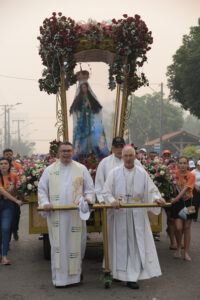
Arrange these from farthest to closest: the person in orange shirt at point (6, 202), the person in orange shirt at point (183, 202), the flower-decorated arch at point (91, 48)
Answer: the flower-decorated arch at point (91, 48), the person in orange shirt at point (183, 202), the person in orange shirt at point (6, 202)

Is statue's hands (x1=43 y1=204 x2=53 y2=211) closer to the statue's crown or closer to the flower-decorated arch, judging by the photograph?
the flower-decorated arch

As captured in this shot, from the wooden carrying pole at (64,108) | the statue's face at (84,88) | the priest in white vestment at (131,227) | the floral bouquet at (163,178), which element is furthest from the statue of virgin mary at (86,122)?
the priest in white vestment at (131,227)

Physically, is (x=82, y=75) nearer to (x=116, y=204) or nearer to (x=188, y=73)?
(x=116, y=204)

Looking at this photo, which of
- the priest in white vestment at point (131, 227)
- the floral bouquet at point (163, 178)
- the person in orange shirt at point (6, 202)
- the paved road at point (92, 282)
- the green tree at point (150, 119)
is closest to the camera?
the paved road at point (92, 282)

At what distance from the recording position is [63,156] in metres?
6.27

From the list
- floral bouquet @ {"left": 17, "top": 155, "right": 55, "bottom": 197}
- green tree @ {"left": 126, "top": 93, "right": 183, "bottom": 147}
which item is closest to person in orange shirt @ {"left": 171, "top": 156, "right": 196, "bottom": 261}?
floral bouquet @ {"left": 17, "top": 155, "right": 55, "bottom": 197}

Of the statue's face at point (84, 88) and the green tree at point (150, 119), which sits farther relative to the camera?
the green tree at point (150, 119)

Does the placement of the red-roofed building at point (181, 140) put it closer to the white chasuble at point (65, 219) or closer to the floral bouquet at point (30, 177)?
the floral bouquet at point (30, 177)

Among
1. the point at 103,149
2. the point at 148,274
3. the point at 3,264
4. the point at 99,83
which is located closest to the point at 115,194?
the point at 148,274

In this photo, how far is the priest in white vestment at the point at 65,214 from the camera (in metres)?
6.04

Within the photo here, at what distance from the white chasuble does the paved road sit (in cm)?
26

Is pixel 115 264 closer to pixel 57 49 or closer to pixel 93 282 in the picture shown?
pixel 93 282

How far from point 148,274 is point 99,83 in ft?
14.8

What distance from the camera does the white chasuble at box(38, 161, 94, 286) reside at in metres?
6.04
